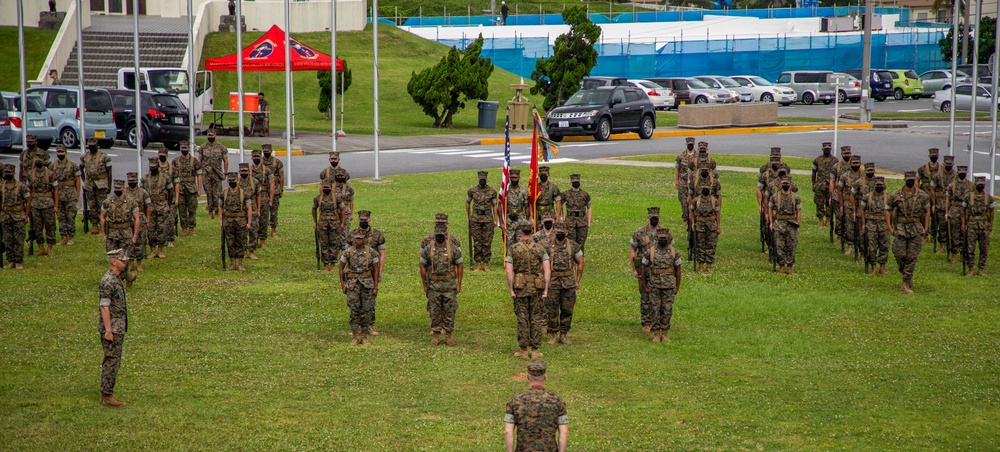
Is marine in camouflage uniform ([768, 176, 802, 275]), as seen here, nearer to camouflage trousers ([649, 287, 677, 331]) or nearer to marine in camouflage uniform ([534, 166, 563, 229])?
marine in camouflage uniform ([534, 166, 563, 229])

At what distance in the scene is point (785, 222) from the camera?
18734 millimetres

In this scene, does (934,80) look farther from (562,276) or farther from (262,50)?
(562,276)

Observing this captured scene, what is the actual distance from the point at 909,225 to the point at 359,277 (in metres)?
9.15

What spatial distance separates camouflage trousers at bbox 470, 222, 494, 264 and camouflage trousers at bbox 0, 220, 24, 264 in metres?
7.71

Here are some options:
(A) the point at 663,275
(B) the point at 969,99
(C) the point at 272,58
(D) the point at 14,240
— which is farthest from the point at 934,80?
(D) the point at 14,240

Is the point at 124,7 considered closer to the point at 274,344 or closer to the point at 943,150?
the point at 943,150

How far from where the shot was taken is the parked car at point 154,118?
114ft

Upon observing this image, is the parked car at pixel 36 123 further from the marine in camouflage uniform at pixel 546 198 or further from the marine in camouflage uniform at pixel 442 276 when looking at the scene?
the marine in camouflage uniform at pixel 442 276

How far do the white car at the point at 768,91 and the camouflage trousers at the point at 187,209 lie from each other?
40.9 metres

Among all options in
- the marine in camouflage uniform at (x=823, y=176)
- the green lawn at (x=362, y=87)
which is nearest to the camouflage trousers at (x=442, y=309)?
the marine in camouflage uniform at (x=823, y=176)

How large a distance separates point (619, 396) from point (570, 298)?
7.67ft

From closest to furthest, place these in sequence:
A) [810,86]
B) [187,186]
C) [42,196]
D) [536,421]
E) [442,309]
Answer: [536,421] < [442,309] < [42,196] < [187,186] < [810,86]

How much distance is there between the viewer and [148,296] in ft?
56.0

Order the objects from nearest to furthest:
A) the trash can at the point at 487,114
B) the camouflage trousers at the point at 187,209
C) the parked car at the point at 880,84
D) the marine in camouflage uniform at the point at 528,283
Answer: the marine in camouflage uniform at the point at 528,283
the camouflage trousers at the point at 187,209
the trash can at the point at 487,114
the parked car at the point at 880,84
